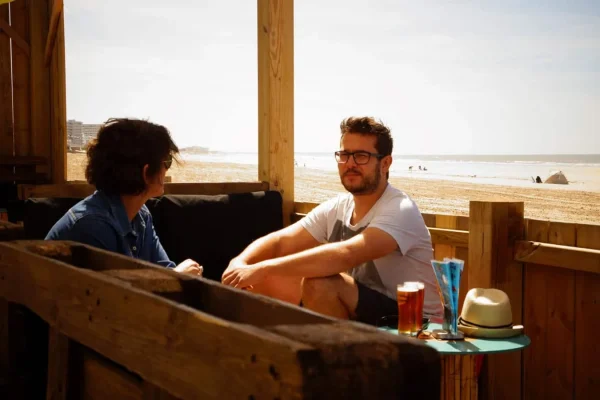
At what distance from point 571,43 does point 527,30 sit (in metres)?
3.08

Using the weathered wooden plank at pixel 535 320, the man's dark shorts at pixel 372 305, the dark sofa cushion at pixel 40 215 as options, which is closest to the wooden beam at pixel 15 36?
the dark sofa cushion at pixel 40 215

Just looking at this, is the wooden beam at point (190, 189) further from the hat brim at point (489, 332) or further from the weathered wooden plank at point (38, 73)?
the weathered wooden plank at point (38, 73)

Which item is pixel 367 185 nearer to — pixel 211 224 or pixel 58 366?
pixel 211 224

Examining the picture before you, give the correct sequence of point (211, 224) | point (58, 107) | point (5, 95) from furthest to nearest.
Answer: point (5, 95) → point (58, 107) → point (211, 224)

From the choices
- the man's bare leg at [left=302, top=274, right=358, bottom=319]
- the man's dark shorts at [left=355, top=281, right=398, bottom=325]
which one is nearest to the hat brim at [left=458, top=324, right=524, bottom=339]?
the man's dark shorts at [left=355, top=281, right=398, bottom=325]

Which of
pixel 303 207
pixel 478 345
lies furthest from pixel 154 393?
pixel 303 207

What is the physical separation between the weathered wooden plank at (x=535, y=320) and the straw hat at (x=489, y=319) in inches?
26.2

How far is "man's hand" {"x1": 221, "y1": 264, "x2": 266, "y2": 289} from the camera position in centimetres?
280

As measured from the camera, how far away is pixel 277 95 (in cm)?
430

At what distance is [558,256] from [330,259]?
929 mm

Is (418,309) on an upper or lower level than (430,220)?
lower

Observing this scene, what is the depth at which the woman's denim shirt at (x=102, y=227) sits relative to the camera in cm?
208

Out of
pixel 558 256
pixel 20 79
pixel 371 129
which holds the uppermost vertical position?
pixel 20 79

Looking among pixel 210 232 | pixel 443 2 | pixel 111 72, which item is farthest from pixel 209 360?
pixel 443 2
